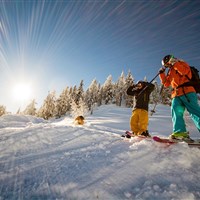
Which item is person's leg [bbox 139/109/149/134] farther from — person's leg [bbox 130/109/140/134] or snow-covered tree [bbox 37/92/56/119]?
snow-covered tree [bbox 37/92/56/119]

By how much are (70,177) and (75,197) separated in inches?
17.7

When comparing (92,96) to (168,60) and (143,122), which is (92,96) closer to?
(143,122)

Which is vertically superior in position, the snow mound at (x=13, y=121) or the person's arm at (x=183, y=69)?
the person's arm at (x=183, y=69)

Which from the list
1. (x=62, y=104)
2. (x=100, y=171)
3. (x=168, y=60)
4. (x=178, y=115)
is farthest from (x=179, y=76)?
(x=62, y=104)

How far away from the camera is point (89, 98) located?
70.2 m

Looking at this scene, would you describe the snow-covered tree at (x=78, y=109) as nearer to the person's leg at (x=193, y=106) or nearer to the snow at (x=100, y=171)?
the person's leg at (x=193, y=106)

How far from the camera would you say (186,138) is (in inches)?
143

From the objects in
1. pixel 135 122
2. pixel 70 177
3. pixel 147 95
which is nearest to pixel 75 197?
pixel 70 177

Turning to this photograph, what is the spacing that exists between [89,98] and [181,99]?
218ft

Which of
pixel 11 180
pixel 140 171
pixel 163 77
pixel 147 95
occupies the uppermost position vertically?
pixel 163 77

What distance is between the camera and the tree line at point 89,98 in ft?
189

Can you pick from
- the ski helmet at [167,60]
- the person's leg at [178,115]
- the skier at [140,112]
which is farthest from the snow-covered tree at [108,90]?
the person's leg at [178,115]

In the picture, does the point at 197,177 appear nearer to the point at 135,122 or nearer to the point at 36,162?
the point at 36,162

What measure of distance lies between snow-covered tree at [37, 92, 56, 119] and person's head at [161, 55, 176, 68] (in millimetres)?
53923
